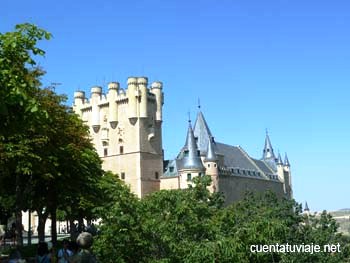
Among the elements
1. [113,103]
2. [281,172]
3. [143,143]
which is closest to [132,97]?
[113,103]

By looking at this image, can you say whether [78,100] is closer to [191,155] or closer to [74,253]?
[191,155]

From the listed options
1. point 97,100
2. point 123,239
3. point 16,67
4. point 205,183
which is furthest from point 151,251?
point 97,100

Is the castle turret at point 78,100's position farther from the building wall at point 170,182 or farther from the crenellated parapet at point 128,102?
the building wall at point 170,182

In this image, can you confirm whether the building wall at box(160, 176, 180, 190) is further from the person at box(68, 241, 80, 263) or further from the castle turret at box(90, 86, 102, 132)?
the person at box(68, 241, 80, 263)

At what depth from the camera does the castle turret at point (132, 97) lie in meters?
77.9

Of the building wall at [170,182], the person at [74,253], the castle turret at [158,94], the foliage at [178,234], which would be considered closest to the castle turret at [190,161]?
the building wall at [170,182]

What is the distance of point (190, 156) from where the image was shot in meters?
76.7

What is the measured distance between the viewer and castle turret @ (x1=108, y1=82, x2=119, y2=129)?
7994 cm

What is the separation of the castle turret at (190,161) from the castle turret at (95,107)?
14919mm

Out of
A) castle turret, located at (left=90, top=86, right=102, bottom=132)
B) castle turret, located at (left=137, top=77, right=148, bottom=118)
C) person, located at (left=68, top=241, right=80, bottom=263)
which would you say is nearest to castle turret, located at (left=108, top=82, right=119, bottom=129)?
castle turret, located at (left=90, top=86, right=102, bottom=132)

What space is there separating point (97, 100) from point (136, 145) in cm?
1203

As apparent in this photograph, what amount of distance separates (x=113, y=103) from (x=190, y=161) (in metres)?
15.5

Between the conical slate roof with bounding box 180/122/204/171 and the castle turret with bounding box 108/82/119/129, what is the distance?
38.2ft

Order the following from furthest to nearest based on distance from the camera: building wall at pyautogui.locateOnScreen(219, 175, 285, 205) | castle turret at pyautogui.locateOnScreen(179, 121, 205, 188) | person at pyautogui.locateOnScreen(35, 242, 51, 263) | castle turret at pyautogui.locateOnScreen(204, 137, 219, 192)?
1. building wall at pyautogui.locateOnScreen(219, 175, 285, 205)
2. castle turret at pyautogui.locateOnScreen(204, 137, 219, 192)
3. castle turret at pyautogui.locateOnScreen(179, 121, 205, 188)
4. person at pyautogui.locateOnScreen(35, 242, 51, 263)
